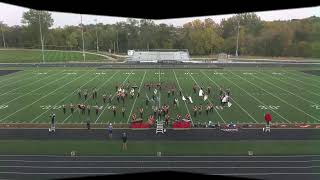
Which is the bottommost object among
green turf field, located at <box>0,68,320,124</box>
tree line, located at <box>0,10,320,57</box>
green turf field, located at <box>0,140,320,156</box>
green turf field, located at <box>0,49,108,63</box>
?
green turf field, located at <box>0,140,320,156</box>

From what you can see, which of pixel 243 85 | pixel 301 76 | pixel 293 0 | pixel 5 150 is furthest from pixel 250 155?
pixel 301 76

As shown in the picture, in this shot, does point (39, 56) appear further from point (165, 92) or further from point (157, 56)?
point (165, 92)

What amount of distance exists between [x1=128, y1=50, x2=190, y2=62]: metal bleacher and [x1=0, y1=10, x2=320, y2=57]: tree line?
2740mm

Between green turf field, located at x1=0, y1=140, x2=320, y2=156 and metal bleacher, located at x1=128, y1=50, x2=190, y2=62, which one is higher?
metal bleacher, located at x1=128, y1=50, x2=190, y2=62

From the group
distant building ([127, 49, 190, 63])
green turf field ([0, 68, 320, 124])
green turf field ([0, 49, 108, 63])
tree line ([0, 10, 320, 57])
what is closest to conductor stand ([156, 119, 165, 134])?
green turf field ([0, 68, 320, 124])

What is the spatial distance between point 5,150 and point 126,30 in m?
40.4

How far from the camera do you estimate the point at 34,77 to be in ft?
113

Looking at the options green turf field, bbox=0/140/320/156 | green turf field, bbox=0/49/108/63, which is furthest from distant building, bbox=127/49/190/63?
green turf field, bbox=0/140/320/156

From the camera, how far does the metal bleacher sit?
4581cm

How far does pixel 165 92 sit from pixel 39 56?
27.7 metres

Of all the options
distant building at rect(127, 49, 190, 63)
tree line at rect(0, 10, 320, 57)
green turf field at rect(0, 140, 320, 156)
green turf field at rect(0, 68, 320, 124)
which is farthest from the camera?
tree line at rect(0, 10, 320, 57)

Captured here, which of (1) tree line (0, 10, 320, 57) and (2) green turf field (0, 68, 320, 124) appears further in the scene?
(1) tree line (0, 10, 320, 57)

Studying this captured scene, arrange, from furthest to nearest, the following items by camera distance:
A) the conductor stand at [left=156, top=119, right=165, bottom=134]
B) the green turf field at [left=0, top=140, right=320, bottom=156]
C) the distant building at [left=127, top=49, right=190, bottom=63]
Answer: the distant building at [left=127, top=49, right=190, bottom=63] < the conductor stand at [left=156, top=119, right=165, bottom=134] < the green turf field at [left=0, top=140, right=320, bottom=156]

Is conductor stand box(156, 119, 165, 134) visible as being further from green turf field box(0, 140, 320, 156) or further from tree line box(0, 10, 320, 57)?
tree line box(0, 10, 320, 57)
